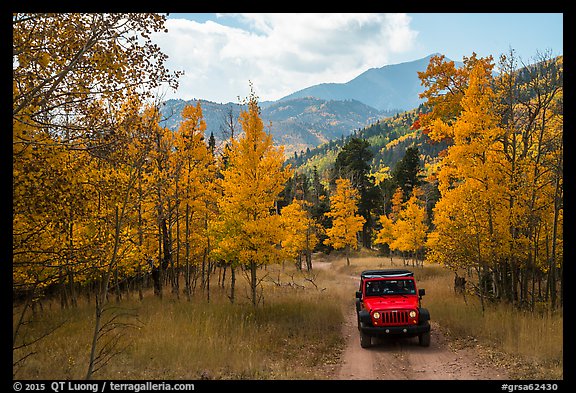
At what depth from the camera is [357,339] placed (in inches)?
491

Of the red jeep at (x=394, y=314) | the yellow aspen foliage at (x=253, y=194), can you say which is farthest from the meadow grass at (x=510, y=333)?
the yellow aspen foliage at (x=253, y=194)

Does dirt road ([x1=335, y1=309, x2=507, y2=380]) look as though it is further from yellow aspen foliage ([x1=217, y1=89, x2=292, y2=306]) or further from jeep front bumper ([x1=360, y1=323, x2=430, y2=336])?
yellow aspen foliage ([x1=217, y1=89, x2=292, y2=306])

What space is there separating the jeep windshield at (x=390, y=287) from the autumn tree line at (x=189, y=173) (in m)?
2.61

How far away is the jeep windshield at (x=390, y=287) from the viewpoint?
12.1m

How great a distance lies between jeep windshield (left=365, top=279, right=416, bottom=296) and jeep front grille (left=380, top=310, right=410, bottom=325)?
132 centimetres

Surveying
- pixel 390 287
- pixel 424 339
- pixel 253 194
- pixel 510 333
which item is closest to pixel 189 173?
pixel 253 194

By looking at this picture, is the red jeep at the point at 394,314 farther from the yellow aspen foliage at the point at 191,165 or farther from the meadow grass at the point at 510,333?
the yellow aspen foliage at the point at 191,165

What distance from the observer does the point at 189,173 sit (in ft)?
55.5

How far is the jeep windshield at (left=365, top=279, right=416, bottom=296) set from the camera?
12.1m

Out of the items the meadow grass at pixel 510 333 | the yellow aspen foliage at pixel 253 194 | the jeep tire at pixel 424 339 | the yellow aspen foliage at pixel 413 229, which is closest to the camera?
the meadow grass at pixel 510 333

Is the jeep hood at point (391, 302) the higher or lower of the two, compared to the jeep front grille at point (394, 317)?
higher

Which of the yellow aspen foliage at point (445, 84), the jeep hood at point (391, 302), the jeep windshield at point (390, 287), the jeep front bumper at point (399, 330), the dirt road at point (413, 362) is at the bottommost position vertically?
the dirt road at point (413, 362)

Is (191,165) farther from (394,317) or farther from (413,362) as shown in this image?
(413,362)

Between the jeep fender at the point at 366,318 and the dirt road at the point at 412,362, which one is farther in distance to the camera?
the jeep fender at the point at 366,318
